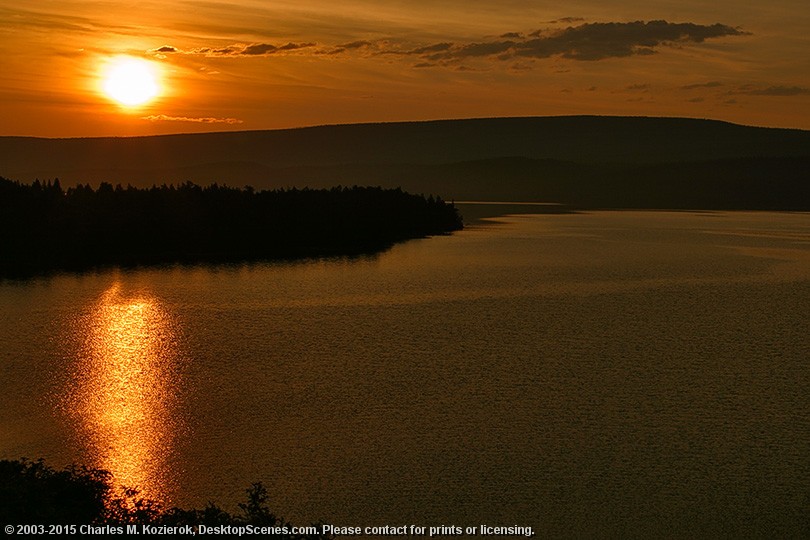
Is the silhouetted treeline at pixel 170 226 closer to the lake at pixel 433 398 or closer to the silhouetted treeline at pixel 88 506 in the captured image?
the lake at pixel 433 398

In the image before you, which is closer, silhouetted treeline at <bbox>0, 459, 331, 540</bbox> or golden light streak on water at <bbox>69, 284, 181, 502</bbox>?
silhouetted treeline at <bbox>0, 459, 331, 540</bbox>

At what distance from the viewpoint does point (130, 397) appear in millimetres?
32250

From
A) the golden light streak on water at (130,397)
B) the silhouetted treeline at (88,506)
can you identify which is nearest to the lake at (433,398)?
the golden light streak on water at (130,397)

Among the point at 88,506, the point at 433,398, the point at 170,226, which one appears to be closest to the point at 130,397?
the point at 433,398

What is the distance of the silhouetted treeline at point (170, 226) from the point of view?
84.2m

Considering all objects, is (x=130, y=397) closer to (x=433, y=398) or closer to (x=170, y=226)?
(x=433, y=398)

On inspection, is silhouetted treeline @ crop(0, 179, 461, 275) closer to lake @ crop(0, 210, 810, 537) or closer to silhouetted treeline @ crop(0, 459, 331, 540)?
lake @ crop(0, 210, 810, 537)

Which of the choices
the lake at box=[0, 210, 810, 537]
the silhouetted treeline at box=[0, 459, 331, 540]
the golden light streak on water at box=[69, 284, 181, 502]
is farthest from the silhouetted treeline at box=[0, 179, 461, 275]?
the silhouetted treeline at box=[0, 459, 331, 540]

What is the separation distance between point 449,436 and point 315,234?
77.3 m

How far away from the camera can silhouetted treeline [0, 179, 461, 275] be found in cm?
8419

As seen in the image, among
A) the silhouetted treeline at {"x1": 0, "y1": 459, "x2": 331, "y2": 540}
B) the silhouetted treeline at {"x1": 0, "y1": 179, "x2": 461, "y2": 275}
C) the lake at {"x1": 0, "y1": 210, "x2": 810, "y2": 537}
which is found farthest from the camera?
the silhouetted treeline at {"x1": 0, "y1": 179, "x2": 461, "y2": 275}

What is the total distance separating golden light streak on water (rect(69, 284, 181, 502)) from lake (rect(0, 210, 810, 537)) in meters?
0.12

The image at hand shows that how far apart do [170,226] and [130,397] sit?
64.8 metres

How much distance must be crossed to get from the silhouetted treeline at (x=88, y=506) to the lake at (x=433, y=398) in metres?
1.63
